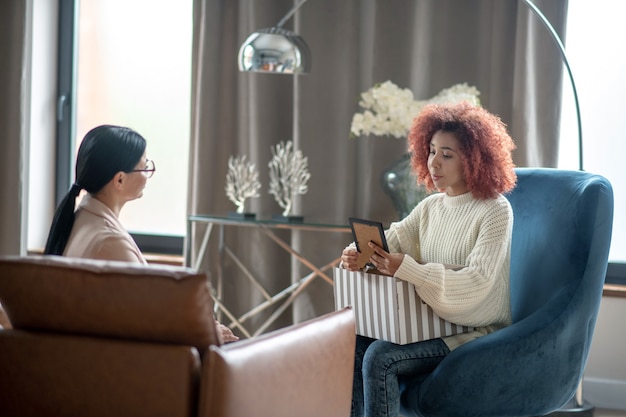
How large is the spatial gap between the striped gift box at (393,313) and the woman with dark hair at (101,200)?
48 cm

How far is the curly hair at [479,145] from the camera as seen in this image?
102 inches

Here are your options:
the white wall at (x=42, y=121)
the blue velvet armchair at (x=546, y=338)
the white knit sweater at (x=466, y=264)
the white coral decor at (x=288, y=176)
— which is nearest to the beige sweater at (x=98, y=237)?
the white knit sweater at (x=466, y=264)

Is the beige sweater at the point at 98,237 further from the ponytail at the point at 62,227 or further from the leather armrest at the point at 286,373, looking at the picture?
the leather armrest at the point at 286,373

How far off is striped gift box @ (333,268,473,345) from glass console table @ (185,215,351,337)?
3.13 feet

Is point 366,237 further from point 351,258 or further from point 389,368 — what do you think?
point 389,368

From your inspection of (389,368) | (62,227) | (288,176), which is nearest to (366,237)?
(389,368)

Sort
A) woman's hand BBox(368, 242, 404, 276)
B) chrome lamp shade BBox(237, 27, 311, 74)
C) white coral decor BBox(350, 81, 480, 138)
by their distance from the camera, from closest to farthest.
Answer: woman's hand BBox(368, 242, 404, 276) < chrome lamp shade BBox(237, 27, 311, 74) < white coral decor BBox(350, 81, 480, 138)

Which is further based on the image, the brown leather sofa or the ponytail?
the ponytail

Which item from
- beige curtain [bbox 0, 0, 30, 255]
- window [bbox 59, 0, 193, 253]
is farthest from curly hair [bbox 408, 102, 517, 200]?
beige curtain [bbox 0, 0, 30, 255]

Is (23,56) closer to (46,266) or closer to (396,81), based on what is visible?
(396,81)

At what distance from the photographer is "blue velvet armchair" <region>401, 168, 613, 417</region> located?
7.76 ft

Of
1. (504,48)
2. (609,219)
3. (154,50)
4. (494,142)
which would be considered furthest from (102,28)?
(609,219)

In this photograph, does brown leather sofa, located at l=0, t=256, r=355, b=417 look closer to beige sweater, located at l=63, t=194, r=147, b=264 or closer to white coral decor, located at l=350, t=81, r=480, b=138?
beige sweater, located at l=63, t=194, r=147, b=264

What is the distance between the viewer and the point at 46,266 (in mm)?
1696
